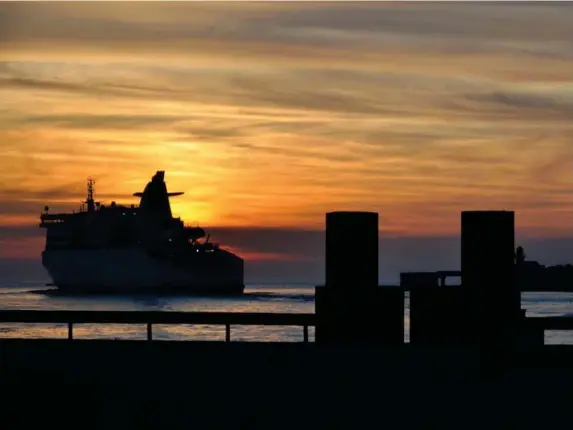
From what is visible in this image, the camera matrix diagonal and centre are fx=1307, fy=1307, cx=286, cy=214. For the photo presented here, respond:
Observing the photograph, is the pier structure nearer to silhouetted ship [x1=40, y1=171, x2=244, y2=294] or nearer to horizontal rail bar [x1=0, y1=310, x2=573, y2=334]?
horizontal rail bar [x1=0, y1=310, x2=573, y2=334]

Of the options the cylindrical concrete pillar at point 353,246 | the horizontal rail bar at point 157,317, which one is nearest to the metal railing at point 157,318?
the horizontal rail bar at point 157,317

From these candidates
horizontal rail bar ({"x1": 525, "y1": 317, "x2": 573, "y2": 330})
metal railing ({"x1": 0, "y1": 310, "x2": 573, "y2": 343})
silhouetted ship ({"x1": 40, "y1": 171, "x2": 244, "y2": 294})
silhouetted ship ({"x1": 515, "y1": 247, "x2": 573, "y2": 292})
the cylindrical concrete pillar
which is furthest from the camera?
silhouetted ship ({"x1": 515, "y1": 247, "x2": 573, "y2": 292})

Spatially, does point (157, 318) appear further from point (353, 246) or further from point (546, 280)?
point (546, 280)

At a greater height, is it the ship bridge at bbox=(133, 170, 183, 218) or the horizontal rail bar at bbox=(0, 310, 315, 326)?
the ship bridge at bbox=(133, 170, 183, 218)

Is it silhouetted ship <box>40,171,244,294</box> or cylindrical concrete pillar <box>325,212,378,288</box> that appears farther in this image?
silhouetted ship <box>40,171,244,294</box>

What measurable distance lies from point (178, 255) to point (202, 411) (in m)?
163

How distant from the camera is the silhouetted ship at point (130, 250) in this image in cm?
16975

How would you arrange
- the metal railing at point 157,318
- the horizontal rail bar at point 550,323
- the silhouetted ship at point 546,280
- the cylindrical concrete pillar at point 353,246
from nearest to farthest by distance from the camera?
the cylindrical concrete pillar at point 353,246 < the horizontal rail bar at point 550,323 < the metal railing at point 157,318 < the silhouetted ship at point 546,280

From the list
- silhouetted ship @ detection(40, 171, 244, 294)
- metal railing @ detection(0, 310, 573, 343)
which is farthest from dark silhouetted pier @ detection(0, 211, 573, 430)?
silhouetted ship @ detection(40, 171, 244, 294)

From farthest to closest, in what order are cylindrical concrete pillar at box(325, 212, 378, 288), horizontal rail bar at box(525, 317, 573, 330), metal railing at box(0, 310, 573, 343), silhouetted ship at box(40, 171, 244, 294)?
silhouetted ship at box(40, 171, 244, 294), metal railing at box(0, 310, 573, 343), horizontal rail bar at box(525, 317, 573, 330), cylindrical concrete pillar at box(325, 212, 378, 288)

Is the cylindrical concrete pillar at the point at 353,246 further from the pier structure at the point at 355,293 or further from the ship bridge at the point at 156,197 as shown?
the ship bridge at the point at 156,197

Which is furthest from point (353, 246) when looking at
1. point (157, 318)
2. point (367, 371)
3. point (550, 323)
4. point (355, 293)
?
point (157, 318)

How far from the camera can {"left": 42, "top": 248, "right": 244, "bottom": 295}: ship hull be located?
6786 inches

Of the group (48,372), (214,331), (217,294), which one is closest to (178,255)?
(217,294)
